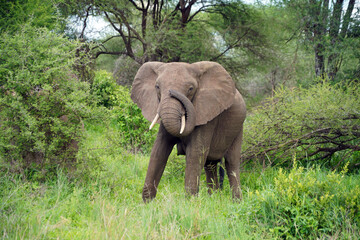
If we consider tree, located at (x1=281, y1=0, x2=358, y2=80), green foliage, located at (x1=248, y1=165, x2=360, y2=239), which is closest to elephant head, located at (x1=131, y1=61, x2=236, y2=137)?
green foliage, located at (x1=248, y1=165, x2=360, y2=239)

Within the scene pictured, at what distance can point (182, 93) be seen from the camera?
5344 mm

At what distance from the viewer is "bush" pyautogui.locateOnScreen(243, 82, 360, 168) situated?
7980 mm

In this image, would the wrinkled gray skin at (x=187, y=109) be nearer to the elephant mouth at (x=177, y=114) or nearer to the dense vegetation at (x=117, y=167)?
the elephant mouth at (x=177, y=114)

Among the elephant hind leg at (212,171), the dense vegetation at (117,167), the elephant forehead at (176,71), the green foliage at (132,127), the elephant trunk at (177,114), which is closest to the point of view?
the dense vegetation at (117,167)

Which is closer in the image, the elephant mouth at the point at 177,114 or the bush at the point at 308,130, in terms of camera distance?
the elephant mouth at the point at 177,114

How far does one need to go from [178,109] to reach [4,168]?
278 centimetres

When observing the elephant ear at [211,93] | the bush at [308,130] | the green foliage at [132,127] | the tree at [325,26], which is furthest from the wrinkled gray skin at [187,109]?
the tree at [325,26]

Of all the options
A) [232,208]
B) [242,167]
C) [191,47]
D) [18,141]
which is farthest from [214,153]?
[191,47]

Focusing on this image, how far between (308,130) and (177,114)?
4.37 m

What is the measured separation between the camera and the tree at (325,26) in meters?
13.4

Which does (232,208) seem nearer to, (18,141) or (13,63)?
(18,141)

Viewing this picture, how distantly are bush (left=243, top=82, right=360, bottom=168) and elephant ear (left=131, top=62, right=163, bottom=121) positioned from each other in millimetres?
3169

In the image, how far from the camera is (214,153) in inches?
255

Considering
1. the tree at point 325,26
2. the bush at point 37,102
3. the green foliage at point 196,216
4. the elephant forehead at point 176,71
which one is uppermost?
the tree at point 325,26
